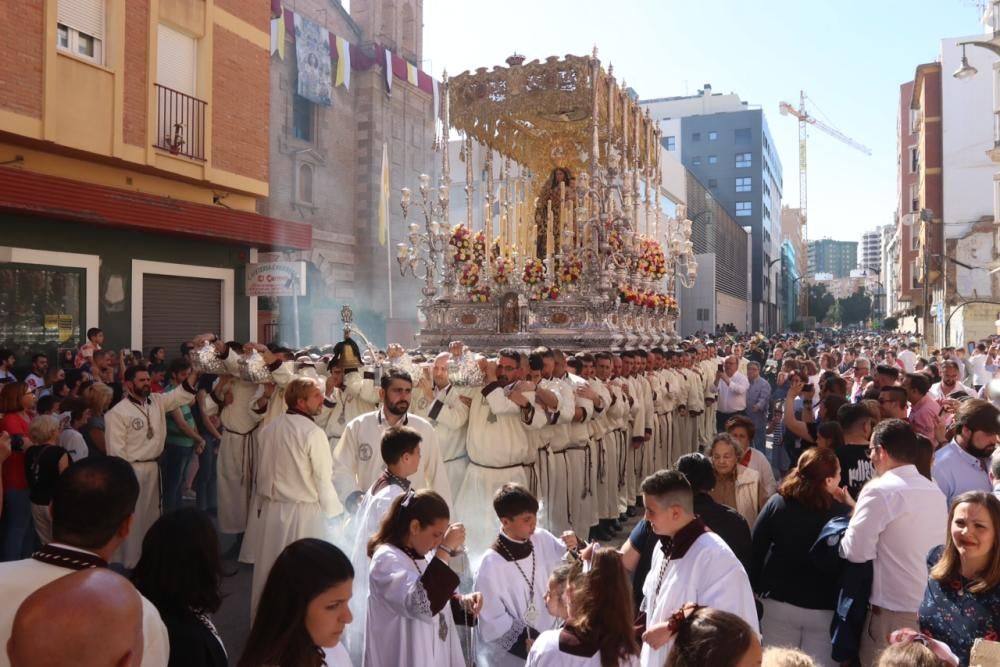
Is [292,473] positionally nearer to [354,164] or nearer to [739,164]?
[354,164]

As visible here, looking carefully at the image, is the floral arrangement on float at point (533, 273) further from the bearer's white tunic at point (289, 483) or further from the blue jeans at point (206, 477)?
the bearer's white tunic at point (289, 483)

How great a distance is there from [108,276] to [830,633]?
11711 mm

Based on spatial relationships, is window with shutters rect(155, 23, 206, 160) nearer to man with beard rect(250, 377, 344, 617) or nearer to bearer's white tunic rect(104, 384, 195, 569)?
bearer's white tunic rect(104, 384, 195, 569)

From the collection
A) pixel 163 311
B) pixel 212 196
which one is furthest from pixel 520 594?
pixel 212 196

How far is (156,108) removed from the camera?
44.0 feet

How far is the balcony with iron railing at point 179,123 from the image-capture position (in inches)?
536

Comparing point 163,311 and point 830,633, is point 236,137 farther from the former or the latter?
point 830,633

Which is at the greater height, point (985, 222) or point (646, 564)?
point (985, 222)

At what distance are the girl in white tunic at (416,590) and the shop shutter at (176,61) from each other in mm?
12455

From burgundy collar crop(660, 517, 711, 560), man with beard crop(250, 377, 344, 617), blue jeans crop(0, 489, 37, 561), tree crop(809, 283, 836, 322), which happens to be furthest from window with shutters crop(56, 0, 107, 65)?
tree crop(809, 283, 836, 322)

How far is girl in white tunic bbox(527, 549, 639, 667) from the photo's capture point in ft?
9.25

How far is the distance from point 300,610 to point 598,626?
1016 millimetres

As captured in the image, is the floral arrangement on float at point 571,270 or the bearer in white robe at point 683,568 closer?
the bearer in white robe at point 683,568

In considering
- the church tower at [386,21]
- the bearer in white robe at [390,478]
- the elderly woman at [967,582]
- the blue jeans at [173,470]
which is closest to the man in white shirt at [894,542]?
the elderly woman at [967,582]
